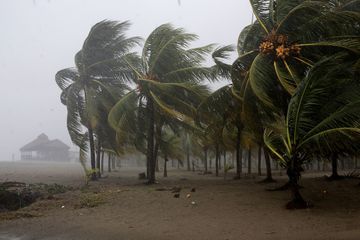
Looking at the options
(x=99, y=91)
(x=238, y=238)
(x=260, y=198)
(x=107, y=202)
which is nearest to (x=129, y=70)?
(x=99, y=91)

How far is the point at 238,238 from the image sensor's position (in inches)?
294

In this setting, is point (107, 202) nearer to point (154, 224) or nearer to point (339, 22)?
point (154, 224)

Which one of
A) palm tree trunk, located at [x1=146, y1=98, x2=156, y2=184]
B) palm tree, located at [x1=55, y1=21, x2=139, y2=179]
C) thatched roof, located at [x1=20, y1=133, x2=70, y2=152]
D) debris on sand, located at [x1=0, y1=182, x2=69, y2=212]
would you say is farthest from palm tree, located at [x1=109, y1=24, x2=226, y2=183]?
thatched roof, located at [x1=20, y1=133, x2=70, y2=152]

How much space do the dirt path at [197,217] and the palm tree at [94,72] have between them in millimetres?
7470

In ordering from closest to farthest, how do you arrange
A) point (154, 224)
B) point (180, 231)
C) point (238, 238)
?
1. point (238, 238)
2. point (180, 231)
3. point (154, 224)

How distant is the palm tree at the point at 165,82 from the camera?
661 inches

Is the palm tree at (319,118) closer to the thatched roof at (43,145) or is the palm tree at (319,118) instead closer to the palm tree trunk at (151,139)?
the palm tree trunk at (151,139)

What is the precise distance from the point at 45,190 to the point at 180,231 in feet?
30.2

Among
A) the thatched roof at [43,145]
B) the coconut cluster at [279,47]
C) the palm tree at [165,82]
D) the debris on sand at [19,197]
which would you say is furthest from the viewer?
the thatched roof at [43,145]

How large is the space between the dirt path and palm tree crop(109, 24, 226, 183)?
4.43 meters

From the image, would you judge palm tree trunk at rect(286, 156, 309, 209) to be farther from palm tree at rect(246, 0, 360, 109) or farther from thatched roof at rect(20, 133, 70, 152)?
thatched roof at rect(20, 133, 70, 152)

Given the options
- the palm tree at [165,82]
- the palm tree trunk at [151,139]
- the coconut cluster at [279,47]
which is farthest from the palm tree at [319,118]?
the palm tree trunk at [151,139]

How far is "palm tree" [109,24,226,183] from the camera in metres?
16.8

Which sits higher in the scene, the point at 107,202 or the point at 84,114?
the point at 84,114
